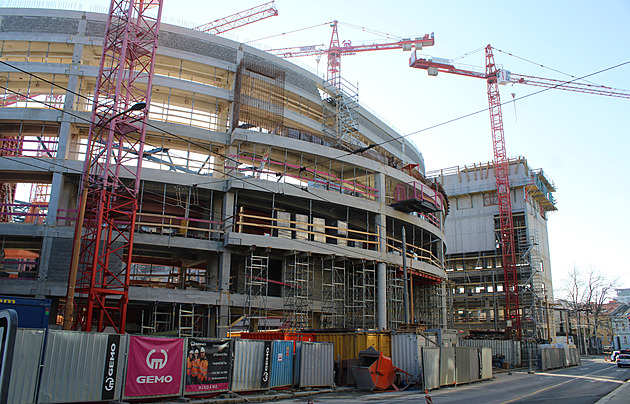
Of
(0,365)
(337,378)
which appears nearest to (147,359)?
(0,365)

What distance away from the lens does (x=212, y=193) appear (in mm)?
30922

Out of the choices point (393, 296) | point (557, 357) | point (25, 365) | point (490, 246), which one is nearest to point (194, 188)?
point (393, 296)

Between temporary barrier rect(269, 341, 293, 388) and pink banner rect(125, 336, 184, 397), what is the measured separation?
418 centimetres

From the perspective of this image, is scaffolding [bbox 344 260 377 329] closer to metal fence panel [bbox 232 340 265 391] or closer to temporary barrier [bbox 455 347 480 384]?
temporary barrier [bbox 455 347 480 384]

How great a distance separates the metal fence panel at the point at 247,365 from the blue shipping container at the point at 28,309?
637 cm

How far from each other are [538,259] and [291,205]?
140ft

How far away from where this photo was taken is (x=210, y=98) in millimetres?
33938

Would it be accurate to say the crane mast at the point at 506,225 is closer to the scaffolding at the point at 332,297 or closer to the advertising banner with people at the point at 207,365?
the scaffolding at the point at 332,297

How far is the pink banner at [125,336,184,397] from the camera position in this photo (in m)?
13.7

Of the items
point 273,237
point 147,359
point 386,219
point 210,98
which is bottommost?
point 147,359

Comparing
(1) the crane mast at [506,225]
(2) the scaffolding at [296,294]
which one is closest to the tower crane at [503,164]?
(1) the crane mast at [506,225]

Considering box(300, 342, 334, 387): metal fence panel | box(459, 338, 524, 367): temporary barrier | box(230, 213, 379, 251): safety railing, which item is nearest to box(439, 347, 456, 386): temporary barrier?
box(300, 342, 334, 387): metal fence panel

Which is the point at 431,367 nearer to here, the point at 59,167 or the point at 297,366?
the point at 297,366

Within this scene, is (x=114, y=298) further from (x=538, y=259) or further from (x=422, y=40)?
(x=422, y=40)
